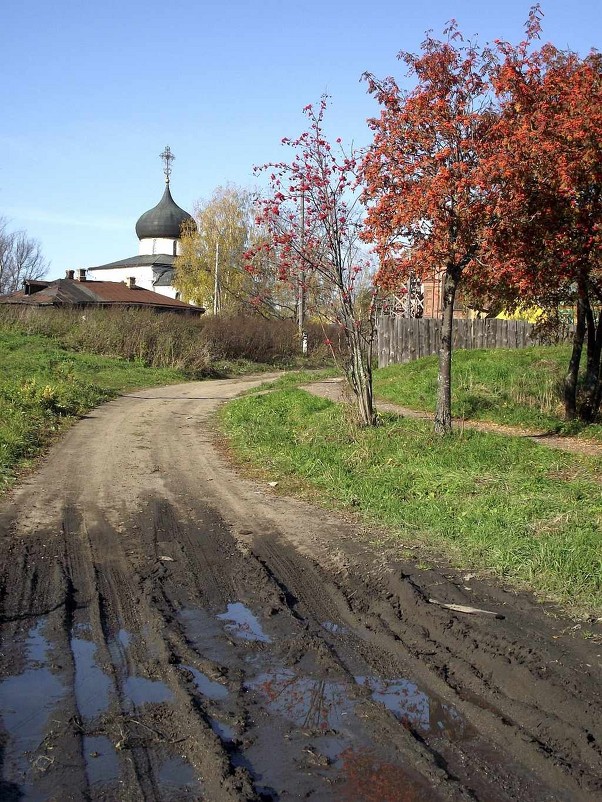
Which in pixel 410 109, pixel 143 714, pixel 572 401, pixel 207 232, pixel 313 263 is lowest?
pixel 143 714

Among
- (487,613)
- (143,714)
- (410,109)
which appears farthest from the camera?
(410,109)

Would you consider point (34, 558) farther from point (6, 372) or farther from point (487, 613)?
point (6, 372)

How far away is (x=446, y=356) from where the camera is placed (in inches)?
509

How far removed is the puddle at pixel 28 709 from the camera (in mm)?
3957

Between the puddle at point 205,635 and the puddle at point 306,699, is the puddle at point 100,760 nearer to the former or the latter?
the puddle at point 306,699

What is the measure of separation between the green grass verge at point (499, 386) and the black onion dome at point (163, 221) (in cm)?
6136

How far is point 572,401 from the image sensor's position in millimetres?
15750

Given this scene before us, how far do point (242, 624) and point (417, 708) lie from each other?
1794 mm

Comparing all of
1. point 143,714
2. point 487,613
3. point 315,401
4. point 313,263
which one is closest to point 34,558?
point 143,714

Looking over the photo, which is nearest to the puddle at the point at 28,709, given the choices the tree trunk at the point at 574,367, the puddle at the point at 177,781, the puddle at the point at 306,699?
the puddle at the point at 177,781

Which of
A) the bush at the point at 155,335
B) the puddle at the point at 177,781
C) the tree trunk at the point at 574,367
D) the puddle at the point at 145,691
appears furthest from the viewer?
the bush at the point at 155,335

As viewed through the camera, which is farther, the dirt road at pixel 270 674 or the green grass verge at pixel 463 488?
the green grass verge at pixel 463 488

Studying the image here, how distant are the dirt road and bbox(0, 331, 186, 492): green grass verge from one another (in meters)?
4.30

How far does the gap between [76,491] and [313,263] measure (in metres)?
5.58
